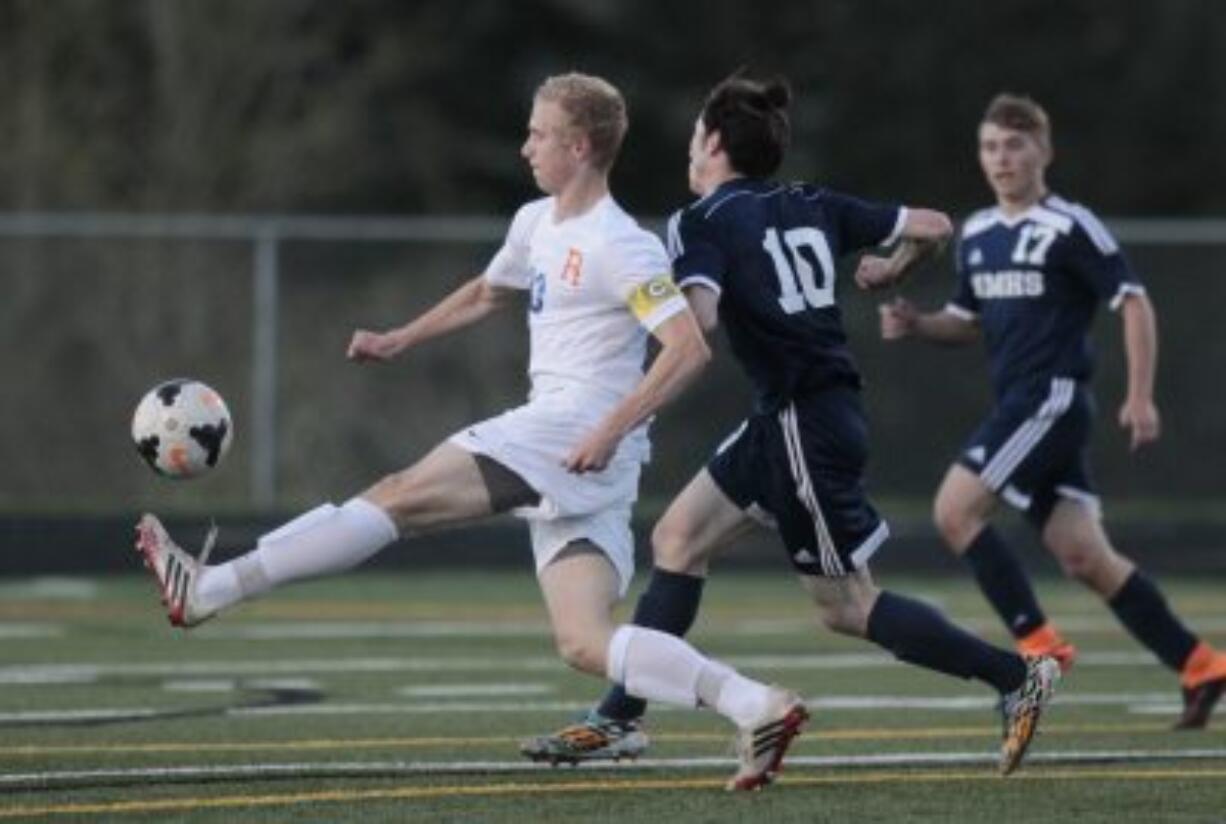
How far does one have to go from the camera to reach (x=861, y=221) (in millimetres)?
10469

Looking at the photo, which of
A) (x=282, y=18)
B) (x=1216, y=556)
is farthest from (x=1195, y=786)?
(x=282, y=18)

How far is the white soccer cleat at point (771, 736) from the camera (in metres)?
9.54

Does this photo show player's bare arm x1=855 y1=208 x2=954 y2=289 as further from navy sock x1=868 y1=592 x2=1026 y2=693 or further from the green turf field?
the green turf field

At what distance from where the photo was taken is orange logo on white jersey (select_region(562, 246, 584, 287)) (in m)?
10.0

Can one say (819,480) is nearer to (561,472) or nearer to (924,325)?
(561,472)

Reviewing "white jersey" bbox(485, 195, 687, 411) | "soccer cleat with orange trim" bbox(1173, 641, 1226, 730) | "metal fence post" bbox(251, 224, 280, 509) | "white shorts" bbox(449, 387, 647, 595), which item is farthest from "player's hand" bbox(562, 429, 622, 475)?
"metal fence post" bbox(251, 224, 280, 509)

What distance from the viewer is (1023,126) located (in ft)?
43.1

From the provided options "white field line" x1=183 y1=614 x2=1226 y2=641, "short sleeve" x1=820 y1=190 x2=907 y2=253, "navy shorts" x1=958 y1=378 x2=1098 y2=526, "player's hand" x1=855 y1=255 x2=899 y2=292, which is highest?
"short sleeve" x1=820 y1=190 x2=907 y2=253

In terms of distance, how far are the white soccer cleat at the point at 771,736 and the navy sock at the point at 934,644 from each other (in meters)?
0.79

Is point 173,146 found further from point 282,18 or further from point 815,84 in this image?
point 815,84

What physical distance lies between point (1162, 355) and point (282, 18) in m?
10.4

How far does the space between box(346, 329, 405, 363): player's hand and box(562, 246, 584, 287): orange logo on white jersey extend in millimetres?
875

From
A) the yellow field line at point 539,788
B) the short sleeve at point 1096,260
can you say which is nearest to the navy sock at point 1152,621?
the short sleeve at point 1096,260

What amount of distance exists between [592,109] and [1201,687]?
142 inches
